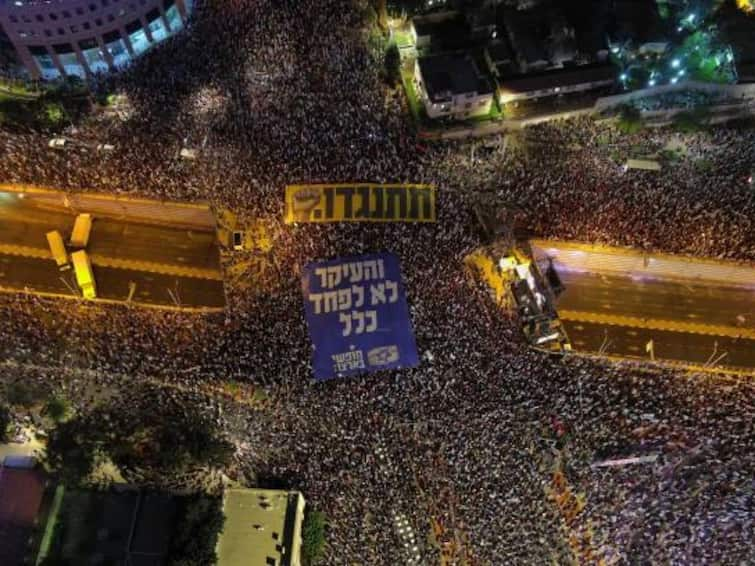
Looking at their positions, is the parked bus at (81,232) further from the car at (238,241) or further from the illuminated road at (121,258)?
the car at (238,241)

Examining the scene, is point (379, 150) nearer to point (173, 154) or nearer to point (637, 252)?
point (173, 154)

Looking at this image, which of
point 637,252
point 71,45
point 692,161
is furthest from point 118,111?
point 692,161

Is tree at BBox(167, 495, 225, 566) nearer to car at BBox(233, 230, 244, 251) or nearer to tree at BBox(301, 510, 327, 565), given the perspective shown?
tree at BBox(301, 510, 327, 565)

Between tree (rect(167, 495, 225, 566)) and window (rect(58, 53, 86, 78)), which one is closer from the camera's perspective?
tree (rect(167, 495, 225, 566))

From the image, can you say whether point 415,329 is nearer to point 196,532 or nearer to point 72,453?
point 196,532

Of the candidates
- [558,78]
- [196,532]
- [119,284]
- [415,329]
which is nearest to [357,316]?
[415,329]

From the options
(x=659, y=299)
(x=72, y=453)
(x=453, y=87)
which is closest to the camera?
(x=72, y=453)

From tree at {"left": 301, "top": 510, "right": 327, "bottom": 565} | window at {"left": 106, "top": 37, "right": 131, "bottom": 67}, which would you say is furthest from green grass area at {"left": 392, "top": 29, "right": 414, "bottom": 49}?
tree at {"left": 301, "top": 510, "right": 327, "bottom": 565}
